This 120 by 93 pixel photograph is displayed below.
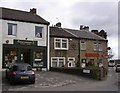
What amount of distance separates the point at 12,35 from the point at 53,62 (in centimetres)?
819

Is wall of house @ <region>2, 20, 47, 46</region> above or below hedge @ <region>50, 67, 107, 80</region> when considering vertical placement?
above

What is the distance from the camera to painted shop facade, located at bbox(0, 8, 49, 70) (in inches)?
1312

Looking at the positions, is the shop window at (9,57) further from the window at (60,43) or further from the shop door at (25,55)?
the window at (60,43)

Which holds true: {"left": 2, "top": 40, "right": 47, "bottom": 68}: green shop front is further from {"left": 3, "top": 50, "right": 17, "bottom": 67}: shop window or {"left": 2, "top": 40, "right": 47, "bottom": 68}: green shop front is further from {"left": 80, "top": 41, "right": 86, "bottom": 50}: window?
{"left": 80, "top": 41, "right": 86, "bottom": 50}: window

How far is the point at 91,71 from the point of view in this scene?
28828 millimetres

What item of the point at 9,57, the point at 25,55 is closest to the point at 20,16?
the point at 25,55

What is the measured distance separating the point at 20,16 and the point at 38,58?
19.5ft

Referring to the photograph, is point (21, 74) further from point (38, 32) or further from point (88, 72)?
point (38, 32)

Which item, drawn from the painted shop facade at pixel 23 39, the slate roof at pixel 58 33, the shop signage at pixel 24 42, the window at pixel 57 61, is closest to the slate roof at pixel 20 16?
the painted shop facade at pixel 23 39

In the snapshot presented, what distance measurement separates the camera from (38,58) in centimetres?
3612

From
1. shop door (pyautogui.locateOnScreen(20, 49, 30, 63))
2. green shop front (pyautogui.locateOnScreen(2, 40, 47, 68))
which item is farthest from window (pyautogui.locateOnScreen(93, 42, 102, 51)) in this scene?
shop door (pyautogui.locateOnScreen(20, 49, 30, 63))

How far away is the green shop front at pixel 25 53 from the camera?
33347 millimetres

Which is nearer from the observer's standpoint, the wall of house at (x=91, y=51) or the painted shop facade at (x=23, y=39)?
the painted shop facade at (x=23, y=39)

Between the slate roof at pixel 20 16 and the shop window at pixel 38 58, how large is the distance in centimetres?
405
